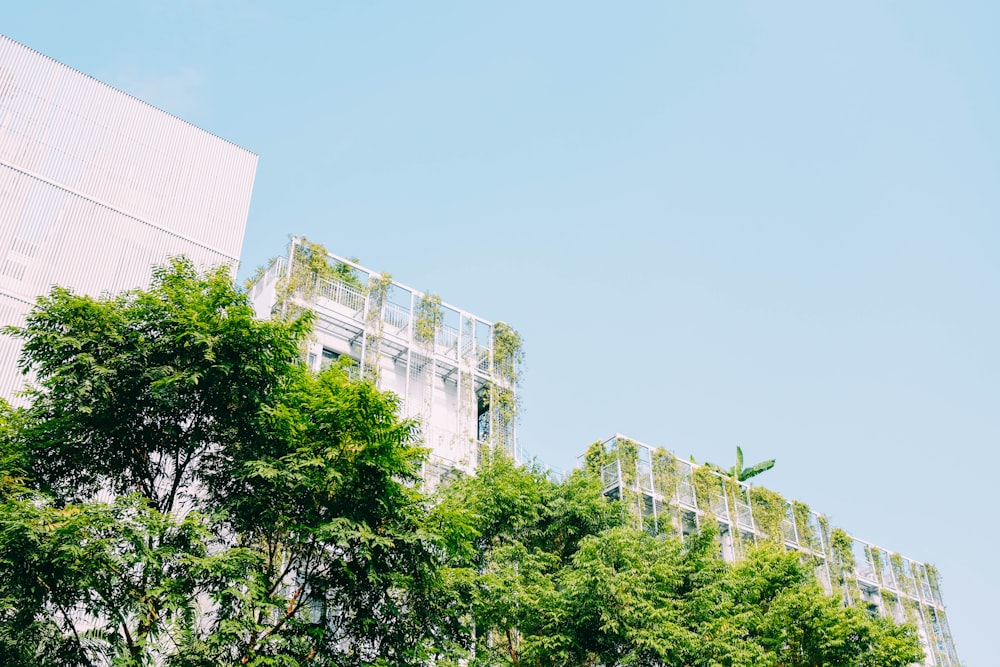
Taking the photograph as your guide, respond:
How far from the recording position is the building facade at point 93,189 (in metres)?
23.6

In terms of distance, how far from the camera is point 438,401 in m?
27.7

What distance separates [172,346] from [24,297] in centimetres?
1137

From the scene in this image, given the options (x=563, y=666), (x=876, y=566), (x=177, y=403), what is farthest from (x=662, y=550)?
(x=876, y=566)

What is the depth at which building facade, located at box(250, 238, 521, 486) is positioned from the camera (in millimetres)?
26125

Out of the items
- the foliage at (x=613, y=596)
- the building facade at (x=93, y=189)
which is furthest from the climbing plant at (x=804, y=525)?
the building facade at (x=93, y=189)

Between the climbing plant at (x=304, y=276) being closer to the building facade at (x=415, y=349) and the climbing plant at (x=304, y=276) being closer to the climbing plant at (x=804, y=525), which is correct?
the building facade at (x=415, y=349)

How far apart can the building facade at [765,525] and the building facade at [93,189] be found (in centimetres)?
1667

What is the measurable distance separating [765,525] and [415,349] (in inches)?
728

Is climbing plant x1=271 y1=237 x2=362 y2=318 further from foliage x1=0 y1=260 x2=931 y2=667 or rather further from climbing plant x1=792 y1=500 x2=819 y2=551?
climbing plant x1=792 y1=500 x2=819 y2=551

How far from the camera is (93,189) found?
2558cm

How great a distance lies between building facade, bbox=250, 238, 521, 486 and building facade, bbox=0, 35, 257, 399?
2.84 meters

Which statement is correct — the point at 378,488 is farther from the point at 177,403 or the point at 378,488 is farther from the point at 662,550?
the point at 662,550

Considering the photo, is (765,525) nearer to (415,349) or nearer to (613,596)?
(415,349)

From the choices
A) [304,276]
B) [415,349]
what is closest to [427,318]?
[415,349]
